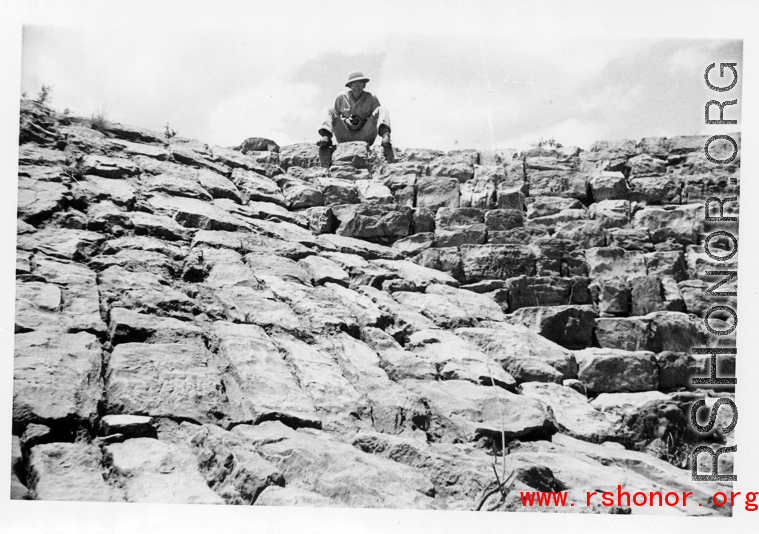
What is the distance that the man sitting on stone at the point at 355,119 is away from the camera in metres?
10.3

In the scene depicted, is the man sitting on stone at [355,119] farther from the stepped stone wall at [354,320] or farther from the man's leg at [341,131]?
the stepped stone wall at [354,320]

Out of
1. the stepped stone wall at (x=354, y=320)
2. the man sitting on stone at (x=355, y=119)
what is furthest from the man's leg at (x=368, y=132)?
the stepped stone wall at (x=354, y=320)

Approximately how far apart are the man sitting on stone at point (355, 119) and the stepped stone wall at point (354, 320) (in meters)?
0.44

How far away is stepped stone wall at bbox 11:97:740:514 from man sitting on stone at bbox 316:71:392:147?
1.43 ft

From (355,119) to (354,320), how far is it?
5193 mm

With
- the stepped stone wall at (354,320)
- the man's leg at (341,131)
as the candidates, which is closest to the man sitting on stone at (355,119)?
the man's leg at (341,131)

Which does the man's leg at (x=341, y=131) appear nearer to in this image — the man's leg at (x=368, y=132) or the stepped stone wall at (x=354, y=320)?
the man's leg at (x=368, y=132)

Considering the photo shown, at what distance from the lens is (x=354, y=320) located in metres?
6.04

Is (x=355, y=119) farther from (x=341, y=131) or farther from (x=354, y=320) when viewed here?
(x=354, y=320)

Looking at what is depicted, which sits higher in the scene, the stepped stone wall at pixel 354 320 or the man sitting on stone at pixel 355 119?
the man sitting on stone at pixel 355 119

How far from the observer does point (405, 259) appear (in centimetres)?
804

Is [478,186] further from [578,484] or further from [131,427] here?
[131,427]

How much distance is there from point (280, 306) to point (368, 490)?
2.43m

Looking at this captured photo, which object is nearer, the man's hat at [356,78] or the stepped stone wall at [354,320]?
the stepped stone wall at [354,320]
